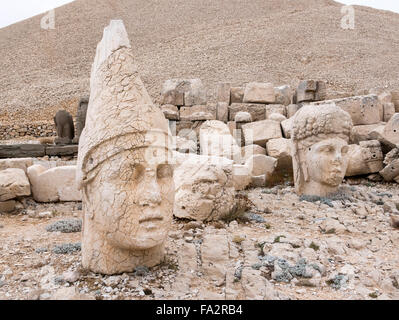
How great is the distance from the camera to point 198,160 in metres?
5.37

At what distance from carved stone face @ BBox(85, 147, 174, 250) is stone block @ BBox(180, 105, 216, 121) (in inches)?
287

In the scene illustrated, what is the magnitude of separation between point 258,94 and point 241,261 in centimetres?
810

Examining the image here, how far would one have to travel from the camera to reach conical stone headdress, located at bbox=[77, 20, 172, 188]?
3057 mm

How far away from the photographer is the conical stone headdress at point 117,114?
306 cm

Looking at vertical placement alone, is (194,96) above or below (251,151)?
above

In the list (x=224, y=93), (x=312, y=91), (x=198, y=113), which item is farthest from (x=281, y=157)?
(x=224, y=93)

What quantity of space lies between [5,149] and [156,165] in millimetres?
7310

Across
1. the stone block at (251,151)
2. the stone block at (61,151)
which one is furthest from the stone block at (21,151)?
the stone block at (251,151)

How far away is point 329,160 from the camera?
598 cm

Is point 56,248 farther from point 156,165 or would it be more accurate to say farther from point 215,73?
point 215,73

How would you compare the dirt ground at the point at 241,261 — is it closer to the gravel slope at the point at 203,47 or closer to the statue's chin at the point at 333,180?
the statue's chin at the point at 333,180

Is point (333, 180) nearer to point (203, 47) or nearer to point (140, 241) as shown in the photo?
point (140, 241)

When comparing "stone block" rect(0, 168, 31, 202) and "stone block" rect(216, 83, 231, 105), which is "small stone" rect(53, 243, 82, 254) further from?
"stone block" rect(216, 83, 231, 105)

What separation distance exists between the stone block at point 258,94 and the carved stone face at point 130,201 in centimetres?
836
